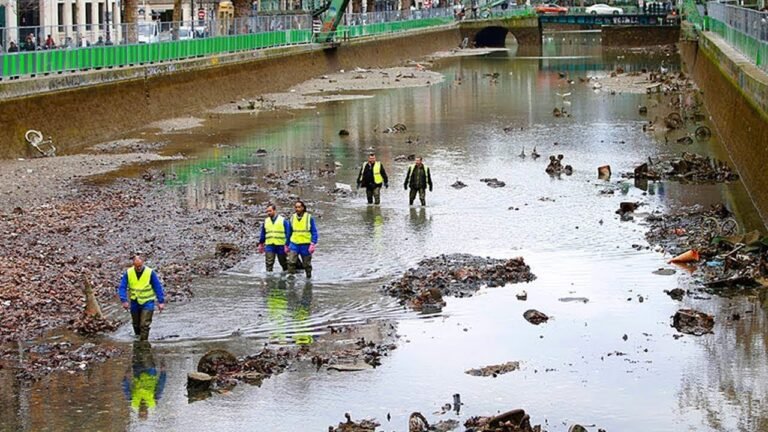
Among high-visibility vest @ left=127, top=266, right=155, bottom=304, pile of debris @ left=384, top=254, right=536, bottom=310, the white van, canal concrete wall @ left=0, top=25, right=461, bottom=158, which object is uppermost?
the white van

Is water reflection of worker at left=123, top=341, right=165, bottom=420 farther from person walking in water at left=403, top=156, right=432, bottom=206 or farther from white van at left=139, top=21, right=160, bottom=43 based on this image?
white van at left=139, top=21, right=160, bottom=43

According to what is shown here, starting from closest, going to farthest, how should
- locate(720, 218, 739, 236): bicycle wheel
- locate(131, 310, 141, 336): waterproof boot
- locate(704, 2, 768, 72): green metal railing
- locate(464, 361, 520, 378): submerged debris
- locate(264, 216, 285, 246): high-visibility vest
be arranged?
1. locate(464, 361, 520, 378): submerged debris
2. locate(131, 310, 141, 336): waterproof boot
3. locate(264, 216, 285, 246): high-visibility vest
4. locate(720, 218, 739, 236): bicycle wheel
5. locate(704, 2, 768, 72): green metal railing

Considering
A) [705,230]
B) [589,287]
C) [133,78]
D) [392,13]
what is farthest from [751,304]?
[392,13]

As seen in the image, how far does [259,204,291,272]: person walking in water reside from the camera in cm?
2572

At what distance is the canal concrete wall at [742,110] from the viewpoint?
32156 mm

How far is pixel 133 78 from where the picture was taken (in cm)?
5203

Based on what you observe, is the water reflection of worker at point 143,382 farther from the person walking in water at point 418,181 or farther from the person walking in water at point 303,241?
the person walking in water at point 418,181

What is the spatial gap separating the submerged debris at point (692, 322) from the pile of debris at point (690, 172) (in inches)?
587

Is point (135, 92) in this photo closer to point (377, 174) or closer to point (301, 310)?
point (377, 174)

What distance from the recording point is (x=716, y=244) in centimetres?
2734

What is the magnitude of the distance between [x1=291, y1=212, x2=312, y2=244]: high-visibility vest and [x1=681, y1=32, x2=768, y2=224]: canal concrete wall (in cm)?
963

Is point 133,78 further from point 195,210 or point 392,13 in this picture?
point 392,13

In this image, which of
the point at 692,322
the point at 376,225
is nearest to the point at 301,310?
the point at 692,322

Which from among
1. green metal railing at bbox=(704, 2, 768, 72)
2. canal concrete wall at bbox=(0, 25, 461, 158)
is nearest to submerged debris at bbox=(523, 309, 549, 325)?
green metal railing at bbox=(704, 2, 768, 72)
